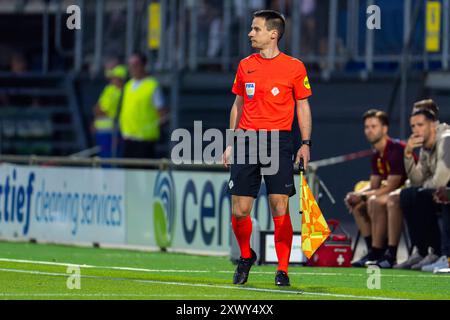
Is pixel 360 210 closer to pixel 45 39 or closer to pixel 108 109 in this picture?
pixel 108 109

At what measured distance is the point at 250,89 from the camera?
12.8 metres

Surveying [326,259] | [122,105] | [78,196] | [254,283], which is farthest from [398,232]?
[122,105]

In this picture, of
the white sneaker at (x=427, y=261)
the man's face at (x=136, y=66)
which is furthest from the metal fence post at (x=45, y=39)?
the white sneaker at (x=427, y=261)

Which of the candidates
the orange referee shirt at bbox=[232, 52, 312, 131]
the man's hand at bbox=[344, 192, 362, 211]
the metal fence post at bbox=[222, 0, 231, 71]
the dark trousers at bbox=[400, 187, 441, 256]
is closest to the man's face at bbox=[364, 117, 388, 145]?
the man's hand at bbox=[344, 192, 362, 211]

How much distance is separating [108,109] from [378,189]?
8.78 m

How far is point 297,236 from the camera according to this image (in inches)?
637

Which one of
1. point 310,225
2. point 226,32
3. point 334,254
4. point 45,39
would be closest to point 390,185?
point 334,254

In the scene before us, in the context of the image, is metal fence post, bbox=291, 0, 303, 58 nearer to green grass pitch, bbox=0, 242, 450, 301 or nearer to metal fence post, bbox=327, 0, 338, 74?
metal fence post, bbox=327, 0, 338, 74

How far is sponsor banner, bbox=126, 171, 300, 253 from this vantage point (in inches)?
719

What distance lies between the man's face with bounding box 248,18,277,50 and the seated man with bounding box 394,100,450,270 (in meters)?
3.47
